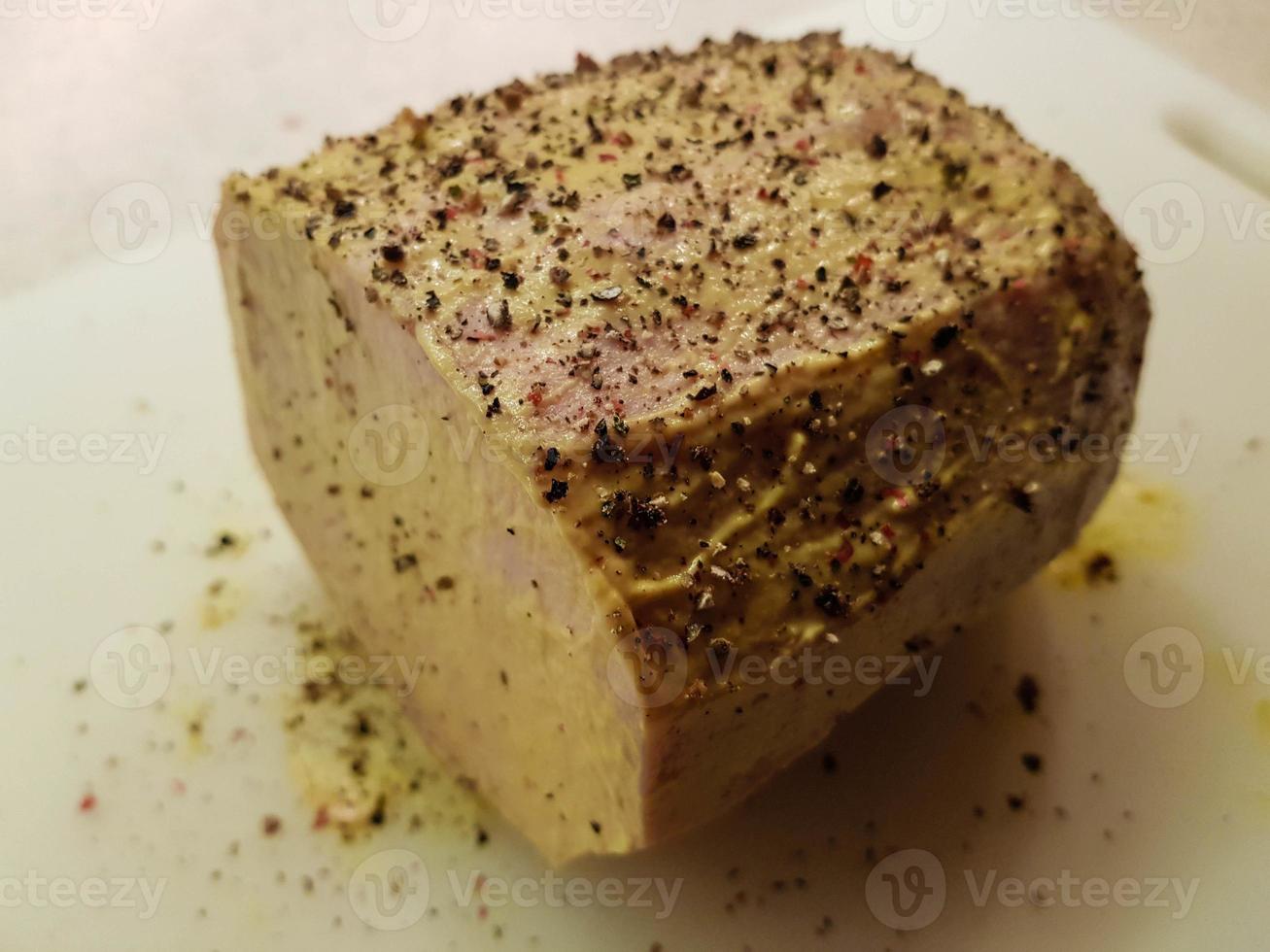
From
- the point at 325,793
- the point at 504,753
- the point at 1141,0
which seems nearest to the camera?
the point at 504,753

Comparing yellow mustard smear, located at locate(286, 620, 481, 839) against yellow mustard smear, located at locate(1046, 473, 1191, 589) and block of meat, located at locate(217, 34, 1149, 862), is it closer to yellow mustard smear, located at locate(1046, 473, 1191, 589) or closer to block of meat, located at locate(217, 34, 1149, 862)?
block of meat, located at locate(217, 34, 1149, 862)

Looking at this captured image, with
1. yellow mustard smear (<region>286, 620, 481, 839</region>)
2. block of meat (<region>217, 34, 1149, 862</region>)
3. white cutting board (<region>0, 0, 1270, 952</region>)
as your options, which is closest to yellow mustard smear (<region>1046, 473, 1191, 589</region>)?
white cutting board (<region>0, 0, 1270, 952</region>)

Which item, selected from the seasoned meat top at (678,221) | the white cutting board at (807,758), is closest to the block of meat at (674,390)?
the seasoned meat top at (678,221)

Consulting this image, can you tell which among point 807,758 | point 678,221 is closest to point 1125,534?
point 807,758

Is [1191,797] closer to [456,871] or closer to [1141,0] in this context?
[456,871]

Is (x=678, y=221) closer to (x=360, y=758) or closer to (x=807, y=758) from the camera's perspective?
(x=807, y=758)

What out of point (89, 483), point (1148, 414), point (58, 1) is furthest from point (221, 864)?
point (58, 1)
